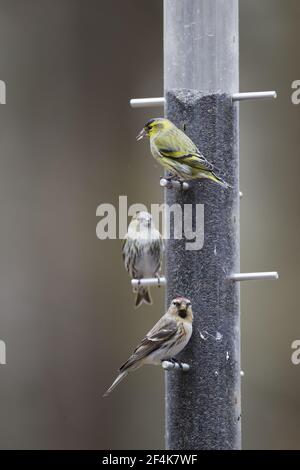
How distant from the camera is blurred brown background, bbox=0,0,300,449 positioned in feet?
50.8

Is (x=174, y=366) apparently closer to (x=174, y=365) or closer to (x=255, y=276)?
(x=174, y=365)

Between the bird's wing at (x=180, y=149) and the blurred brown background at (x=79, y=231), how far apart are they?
Result: 663 centimetres

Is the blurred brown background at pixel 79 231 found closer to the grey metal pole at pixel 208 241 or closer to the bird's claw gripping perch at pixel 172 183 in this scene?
the grey metal pole at pixel 208 241

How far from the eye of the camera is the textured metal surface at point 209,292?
8773mm

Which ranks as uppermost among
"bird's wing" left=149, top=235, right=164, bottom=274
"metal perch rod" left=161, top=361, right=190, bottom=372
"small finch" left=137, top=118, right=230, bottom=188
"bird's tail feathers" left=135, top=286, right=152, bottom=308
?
"small finch" left=137, top=118, right=230, bottom=188

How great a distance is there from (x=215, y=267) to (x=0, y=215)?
7.34m

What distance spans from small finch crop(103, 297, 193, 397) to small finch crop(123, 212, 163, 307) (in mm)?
1141

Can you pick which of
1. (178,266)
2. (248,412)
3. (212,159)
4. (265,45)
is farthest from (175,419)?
(265,45)

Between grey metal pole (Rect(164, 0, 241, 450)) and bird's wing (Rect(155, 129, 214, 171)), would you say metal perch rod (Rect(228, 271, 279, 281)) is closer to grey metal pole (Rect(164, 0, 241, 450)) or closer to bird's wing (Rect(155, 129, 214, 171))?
grey metal pole (Rect(164, 0, 241, 450))

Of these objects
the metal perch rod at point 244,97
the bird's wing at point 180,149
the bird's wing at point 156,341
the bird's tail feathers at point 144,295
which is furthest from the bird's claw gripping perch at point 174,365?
the metal perch rod at point 244,97

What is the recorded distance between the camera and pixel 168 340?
859cm

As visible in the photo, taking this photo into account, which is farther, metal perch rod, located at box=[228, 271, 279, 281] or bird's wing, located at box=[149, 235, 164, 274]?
bird's wing, located at box=[149, 235, 164, 274]

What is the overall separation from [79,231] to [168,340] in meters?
7.25

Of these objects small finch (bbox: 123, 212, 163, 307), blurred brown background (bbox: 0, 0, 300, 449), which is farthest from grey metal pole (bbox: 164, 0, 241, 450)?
blurred brown background (bbox: 0, 0, 300, 449)
